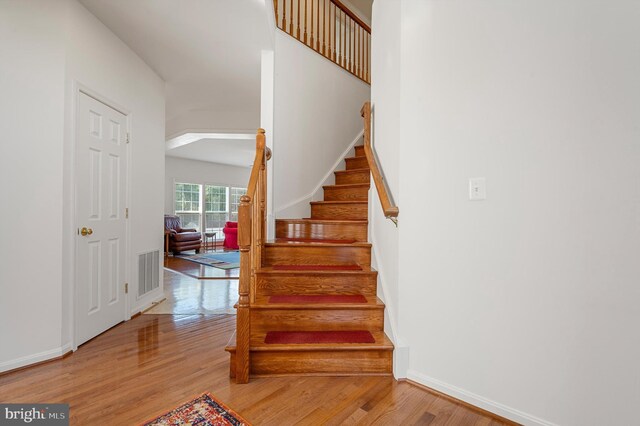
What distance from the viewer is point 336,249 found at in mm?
2488

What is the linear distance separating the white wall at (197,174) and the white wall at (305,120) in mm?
6104

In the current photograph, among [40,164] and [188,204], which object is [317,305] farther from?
[188,204]

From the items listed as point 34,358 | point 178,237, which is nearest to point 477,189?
point 34,358

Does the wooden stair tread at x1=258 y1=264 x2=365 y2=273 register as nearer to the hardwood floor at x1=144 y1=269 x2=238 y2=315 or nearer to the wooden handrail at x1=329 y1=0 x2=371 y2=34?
the hardwood floor at x1=144 y1=269 x2=238 y2=315

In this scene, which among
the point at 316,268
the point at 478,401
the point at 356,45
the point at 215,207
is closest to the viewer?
the point at 478,401

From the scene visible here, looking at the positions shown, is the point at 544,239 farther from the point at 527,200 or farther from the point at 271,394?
the point at 271,394

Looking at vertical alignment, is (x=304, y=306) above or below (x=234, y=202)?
below

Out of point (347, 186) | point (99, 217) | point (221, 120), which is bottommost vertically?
point (99, 217)

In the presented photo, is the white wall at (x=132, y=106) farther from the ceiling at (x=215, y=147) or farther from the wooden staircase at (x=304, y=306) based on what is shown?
the ceiling at (x=215, y=147)

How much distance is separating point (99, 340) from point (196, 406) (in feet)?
4.75

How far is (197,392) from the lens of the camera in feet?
5.47

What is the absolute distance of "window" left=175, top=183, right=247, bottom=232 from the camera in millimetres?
8672

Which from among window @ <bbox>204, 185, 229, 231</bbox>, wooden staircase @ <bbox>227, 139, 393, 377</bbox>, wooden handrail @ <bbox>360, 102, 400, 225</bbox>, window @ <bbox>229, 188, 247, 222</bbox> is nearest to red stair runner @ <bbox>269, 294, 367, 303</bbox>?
wooden staircase @ <bbox>227, 139, 393, 377</bbox>

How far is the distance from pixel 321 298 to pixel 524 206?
1372 millimetres
